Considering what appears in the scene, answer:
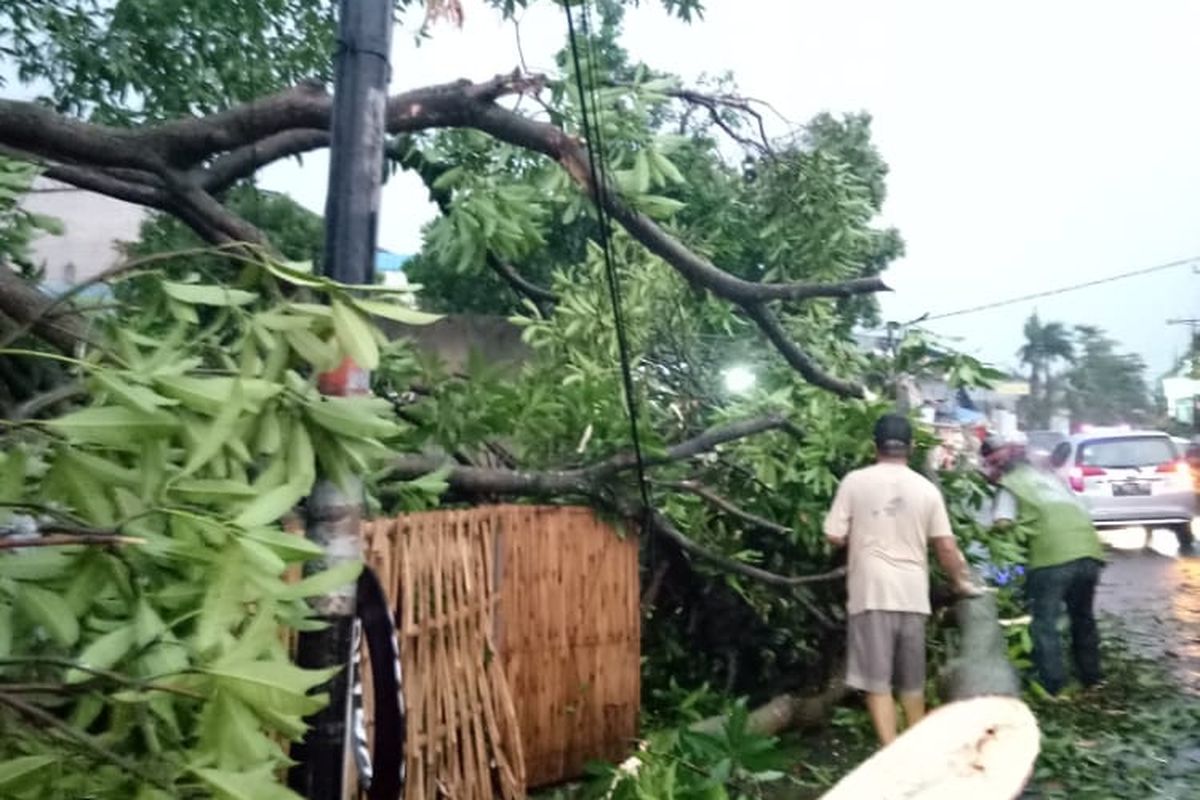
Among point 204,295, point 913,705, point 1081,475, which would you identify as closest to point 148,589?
point 204,295

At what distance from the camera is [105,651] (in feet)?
6.79

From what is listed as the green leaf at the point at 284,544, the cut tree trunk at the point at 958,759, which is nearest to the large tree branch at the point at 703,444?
the cut tree trunk at the point at 958,759

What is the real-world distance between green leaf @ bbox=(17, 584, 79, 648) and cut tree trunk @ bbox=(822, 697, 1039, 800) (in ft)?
8.09

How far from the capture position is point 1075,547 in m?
7.84

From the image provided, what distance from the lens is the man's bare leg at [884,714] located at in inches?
248

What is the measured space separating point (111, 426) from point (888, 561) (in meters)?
4.89

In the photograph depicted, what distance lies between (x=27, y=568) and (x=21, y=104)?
3203 mm

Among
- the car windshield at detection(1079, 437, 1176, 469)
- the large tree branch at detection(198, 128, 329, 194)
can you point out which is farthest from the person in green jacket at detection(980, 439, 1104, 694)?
the car windshield at detection(1079, 437, 1176, 469)

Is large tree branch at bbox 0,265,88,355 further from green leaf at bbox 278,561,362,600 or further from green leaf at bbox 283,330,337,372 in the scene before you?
green leaf at bbox 278,561,362,600

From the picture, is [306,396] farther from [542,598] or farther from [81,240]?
[81,240]

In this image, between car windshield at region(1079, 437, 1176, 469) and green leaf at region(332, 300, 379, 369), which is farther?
car windshield at region(1079, 437, 1176, 469)

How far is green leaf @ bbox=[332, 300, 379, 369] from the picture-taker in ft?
8.34

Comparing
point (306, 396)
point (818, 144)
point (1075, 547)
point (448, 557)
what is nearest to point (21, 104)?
point (448, 557)

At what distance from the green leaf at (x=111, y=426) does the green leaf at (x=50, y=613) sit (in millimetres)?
259
